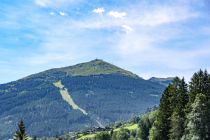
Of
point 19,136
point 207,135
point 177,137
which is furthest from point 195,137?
point 19,136

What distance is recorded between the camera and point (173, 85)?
121 meters

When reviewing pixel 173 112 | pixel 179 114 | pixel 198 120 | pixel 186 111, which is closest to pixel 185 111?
pixel 186 111

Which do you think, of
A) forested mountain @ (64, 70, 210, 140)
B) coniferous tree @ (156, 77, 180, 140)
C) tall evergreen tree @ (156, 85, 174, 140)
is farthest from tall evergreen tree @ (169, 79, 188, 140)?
tall evergreen tree @ (156, 85, 174, 140)

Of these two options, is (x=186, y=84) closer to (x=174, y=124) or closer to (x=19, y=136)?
(x=174, y=124)

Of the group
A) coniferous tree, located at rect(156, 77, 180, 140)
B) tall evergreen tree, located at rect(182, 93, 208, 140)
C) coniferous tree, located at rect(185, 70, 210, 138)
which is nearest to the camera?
tall evergreen tree, located at rect(182, 93, 208, 140)

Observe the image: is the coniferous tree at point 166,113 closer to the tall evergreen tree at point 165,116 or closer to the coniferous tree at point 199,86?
the tall evergreen tree at point 165,116

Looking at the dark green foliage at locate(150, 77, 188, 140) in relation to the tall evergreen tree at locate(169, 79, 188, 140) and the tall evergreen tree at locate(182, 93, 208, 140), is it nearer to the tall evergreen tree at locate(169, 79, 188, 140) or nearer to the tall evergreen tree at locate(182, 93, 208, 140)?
the tall evergreen tree at locate(169, 79, 188, 140)

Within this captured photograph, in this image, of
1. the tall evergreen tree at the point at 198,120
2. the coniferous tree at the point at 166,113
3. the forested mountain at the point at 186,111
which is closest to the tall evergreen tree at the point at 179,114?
the forested mountain at the point at 186,111

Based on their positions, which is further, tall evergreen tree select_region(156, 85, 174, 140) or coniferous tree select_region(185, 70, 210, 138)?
tall evergreen tree select_region(156, 85, 174, 140)

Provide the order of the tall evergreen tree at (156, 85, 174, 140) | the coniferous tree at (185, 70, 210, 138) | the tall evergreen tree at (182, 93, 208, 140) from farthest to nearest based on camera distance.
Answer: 1. the tall evergreen tree at (156, 85, 174, 140)
2. the coniferous tree at (185, 70, 210, 138)
3. the tall evergreen tree at (182, 93, 208, 140)

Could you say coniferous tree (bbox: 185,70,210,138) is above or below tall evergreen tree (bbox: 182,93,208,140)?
above

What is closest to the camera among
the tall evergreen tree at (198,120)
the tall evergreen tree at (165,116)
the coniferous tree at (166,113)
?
the tall evergreen tree at (198,120)

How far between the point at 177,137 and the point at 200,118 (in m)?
12.3

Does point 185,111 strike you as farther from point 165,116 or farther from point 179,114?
point 165,116
